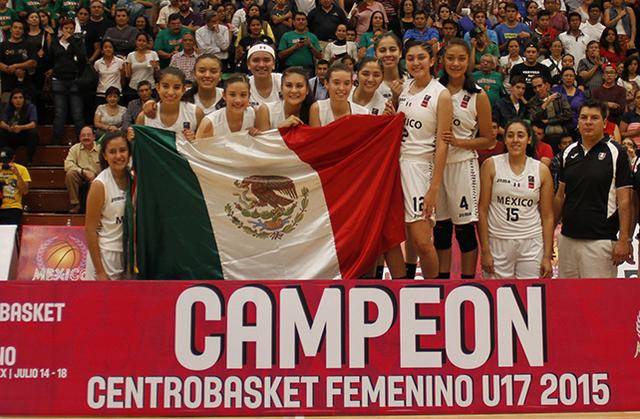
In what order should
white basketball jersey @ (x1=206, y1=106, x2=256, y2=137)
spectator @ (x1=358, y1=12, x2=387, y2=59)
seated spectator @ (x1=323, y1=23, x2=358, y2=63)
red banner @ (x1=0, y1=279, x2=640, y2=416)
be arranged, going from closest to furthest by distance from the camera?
red banner @ (x1=0, y1=279, x2=640, y2=416) < white basketball jersey @ (x1=206, y1=106, x2=256, y2=137) < spectator @ (x1=358, y1=12, x2=387, y2=59) < seated spectator @ (x1=323, y1=23, x2=358, y2=63)

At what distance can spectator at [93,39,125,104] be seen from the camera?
12961mm

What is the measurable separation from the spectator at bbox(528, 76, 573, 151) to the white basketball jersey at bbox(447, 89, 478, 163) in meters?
5.32

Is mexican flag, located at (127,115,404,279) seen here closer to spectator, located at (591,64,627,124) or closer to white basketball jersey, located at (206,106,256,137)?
white basketball jersey, located at (206,106,256,137)

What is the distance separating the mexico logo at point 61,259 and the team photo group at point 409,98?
141 cm

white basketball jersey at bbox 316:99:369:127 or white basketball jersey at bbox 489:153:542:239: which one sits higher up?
white basketball jersey at bbox 316:99:369:127

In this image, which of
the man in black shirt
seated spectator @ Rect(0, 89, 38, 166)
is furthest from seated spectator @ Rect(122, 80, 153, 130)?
the man in black shirt

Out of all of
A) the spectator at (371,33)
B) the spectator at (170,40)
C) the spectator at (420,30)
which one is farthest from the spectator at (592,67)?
the spectator at (170,40)

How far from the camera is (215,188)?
661cm

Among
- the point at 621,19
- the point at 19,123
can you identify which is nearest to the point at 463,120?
the point at 19,123

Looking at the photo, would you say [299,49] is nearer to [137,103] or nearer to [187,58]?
[187,58]

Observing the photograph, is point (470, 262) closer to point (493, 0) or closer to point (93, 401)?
point (93, 401)

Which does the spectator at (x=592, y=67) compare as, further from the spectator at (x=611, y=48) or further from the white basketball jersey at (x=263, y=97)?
the white basketball jersey at (x=263, y=97)

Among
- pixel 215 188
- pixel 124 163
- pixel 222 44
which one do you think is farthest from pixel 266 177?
pixel 222 44

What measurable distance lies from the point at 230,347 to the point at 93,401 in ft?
3.05
